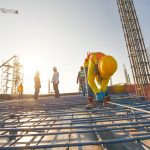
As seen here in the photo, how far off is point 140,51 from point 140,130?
1117 cm

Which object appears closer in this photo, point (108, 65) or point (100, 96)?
point (108, 65)

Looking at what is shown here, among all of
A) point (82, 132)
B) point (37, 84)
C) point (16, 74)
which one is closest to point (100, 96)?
point (82, 132)

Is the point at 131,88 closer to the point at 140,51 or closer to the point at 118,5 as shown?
the point at 140,51

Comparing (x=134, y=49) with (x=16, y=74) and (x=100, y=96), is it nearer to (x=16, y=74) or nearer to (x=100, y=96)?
(x=100, y=96)

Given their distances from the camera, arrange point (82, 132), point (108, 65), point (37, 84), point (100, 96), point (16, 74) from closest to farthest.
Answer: point (82, 132) → point (108, 65) → point (100, 96) → point (37, 84) → point (16, 74)

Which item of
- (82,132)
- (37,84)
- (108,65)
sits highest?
(37,84)

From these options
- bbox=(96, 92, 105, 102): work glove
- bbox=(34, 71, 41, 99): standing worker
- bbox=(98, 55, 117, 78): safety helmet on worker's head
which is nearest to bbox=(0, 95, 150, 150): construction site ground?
bbox=(98, 55, 117, 78): safety helmet on worker's head

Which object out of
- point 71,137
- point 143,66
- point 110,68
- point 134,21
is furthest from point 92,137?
point 134,21

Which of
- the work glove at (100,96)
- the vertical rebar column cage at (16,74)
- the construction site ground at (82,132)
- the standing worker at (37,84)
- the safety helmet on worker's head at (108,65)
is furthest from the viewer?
the vertical rebar column cage at (16,74)

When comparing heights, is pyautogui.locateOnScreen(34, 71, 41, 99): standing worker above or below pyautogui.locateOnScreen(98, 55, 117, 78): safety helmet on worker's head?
above

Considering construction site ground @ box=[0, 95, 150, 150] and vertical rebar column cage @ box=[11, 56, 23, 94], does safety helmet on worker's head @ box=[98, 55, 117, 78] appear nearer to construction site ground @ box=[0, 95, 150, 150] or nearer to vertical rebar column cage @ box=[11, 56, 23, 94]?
construction site ground @ box=[0, 95, 150, 150]

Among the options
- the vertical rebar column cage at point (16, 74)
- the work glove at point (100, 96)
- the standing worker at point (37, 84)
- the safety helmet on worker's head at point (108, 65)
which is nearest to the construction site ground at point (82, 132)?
the safety helmet on worker's head at point (108, 65)

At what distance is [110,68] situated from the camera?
369 cm

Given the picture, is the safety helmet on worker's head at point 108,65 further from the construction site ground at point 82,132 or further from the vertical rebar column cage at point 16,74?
the vertical rebar column cage at point 16,74
